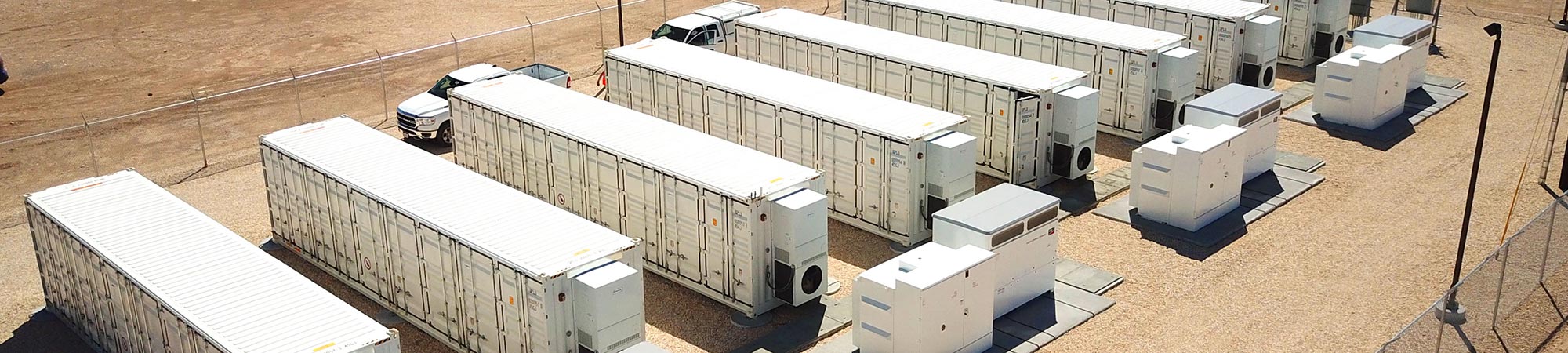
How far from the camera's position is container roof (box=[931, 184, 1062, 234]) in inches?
841

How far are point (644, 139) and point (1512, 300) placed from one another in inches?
564

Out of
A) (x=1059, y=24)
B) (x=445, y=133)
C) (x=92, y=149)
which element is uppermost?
(x=1059, y=24)

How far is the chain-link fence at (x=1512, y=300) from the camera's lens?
19.8 metres

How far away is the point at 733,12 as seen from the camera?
38.0 meters

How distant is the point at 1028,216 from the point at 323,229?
1190cm

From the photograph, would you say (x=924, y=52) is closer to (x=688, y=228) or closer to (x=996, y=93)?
(x=996, y=93)

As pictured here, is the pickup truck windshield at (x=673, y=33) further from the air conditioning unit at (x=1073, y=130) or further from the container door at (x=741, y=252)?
the container door at (x=741, y=252)

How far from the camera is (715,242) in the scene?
Answer: 22094 mm

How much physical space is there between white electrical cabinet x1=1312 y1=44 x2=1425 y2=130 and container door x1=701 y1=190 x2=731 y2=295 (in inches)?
667

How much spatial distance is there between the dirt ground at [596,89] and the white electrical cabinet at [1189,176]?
2.44 ft

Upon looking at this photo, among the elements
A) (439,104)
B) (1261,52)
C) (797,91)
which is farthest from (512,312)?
(1261,52)

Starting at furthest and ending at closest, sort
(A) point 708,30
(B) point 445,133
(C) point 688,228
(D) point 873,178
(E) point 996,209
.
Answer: (A) point 708,30 < (B) point 445,133 < (D) point 873,178 < (C) point 688,228 < (E) point 996,209

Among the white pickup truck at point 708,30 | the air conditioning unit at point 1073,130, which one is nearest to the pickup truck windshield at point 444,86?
the white pickup truck at point 708,30

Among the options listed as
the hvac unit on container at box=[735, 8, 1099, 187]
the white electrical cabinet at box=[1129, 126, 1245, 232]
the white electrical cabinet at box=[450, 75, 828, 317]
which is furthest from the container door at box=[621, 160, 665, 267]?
the white electrical cabinet at box=[1129, 126, 1245, 232]
